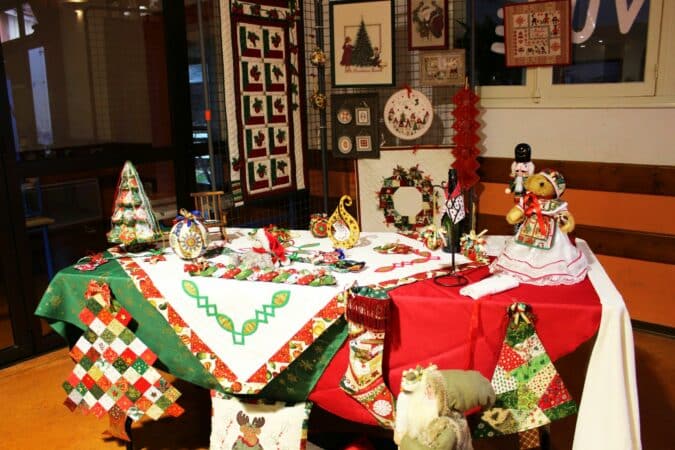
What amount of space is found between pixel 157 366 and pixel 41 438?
2.22 ft

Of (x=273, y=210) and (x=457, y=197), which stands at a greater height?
(x=457, y=197)

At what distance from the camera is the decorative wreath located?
3.92m

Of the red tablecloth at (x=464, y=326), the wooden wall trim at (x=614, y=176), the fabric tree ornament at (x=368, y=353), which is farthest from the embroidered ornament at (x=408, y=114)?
the fabric tree ornament at (x=368, y=353)

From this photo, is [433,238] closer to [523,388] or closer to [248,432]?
[523,388]

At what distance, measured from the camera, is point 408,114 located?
3973mm

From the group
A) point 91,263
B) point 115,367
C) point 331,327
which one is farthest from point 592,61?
point 115,367

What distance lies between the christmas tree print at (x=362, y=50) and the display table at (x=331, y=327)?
5.62 feet

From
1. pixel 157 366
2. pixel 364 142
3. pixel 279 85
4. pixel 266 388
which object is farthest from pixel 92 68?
pixel 266 388

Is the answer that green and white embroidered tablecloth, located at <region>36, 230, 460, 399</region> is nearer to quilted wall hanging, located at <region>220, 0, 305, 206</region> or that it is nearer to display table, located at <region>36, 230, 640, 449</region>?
display table, located at <region>36, 230, 640, 449</region>

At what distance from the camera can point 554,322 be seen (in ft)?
6.34

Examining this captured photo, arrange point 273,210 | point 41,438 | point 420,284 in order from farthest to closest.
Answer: point 273,210 < point 41,438 < point 420,284

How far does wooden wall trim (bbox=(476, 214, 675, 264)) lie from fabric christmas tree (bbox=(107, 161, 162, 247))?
2.41m

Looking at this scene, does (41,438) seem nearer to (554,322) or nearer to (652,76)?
(554,322)

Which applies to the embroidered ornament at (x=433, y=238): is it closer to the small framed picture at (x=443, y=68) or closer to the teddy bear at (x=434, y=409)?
the teddy bear at (x=434, y=409)
